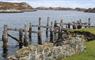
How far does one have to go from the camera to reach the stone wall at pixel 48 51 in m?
24.3

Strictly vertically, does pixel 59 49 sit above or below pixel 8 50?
above

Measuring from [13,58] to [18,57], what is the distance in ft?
1.15

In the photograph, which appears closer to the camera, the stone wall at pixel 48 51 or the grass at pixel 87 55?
the stone wall at pixel 48 51

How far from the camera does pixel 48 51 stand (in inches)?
1026

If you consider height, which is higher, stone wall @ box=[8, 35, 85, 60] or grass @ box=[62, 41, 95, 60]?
stone wall @ box=[8, 35, 85, 60]

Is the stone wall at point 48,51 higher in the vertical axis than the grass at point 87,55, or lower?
higher

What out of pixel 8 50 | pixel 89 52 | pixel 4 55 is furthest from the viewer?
pixel 8 50

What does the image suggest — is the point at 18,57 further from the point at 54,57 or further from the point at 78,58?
the point at 78,58

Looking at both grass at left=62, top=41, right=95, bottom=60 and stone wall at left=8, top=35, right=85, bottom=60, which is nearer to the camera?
stone wall at left=8, top=35, right=85, bottom=60

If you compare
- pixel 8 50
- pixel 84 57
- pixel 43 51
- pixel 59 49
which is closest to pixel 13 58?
pixel 43 51

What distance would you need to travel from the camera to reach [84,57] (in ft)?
90.6

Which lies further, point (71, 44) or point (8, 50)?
point (8, 50)

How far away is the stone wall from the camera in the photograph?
79.8 ft

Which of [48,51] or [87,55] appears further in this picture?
[87,55]
